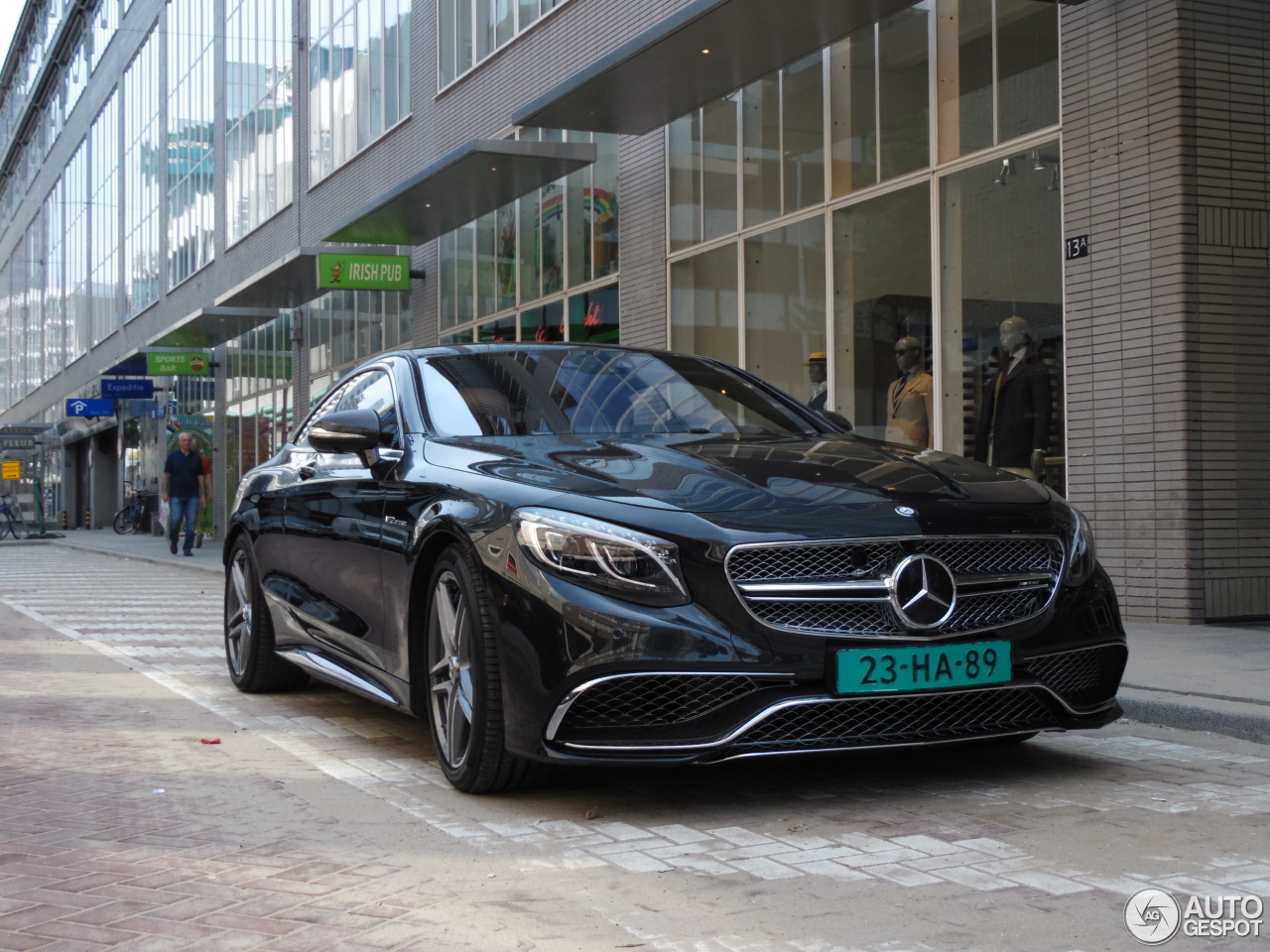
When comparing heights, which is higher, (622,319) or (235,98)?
(235,98)

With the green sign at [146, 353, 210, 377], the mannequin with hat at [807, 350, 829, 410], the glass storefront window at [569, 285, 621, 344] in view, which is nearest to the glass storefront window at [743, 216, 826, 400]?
the mannequin with hat at [807, 350, 829, 410]

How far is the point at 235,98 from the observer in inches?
1362

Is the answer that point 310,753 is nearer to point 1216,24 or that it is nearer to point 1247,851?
point 1247,851

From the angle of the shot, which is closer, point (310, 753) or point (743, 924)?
point (743, 924)

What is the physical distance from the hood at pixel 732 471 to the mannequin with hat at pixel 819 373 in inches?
299

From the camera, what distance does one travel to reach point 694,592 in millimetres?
4062

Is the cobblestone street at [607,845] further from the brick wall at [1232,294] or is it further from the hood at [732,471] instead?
the brick wall at [1232,294]

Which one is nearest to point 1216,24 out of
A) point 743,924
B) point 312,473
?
point 312,473

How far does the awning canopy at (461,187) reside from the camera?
15867 mm

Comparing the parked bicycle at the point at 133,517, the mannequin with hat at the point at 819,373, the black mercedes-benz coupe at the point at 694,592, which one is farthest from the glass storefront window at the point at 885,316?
the parked bicycle at the point at 133,517

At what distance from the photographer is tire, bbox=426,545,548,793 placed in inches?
172

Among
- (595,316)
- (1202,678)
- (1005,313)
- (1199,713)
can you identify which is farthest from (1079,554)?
(595,316)

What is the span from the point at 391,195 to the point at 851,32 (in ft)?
25.0

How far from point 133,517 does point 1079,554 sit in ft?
128
